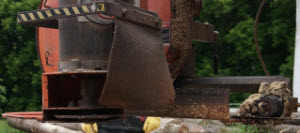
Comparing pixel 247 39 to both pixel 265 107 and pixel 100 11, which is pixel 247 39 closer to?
pixel 265 107

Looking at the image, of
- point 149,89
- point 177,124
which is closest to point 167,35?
point 149,89

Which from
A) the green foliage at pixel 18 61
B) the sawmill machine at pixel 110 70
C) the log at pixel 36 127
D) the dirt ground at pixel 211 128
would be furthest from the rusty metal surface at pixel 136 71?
the green foliage at pixel 18 61

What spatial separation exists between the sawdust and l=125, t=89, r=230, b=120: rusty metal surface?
0.76 feet

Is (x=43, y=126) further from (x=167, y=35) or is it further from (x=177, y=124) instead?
(x=167, y=35)

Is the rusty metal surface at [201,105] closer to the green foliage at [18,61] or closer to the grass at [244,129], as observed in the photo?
the grass at [244,129]

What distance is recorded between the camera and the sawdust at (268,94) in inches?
121

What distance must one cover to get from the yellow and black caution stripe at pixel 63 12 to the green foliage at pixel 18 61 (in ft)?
38.7

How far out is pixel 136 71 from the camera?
239 cm

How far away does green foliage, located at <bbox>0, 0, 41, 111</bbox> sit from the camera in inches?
569

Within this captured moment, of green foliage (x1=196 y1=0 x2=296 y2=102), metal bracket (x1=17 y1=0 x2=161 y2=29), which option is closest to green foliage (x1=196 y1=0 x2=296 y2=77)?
green foliage (x1=196 y1=0 x2=296 y2=102)

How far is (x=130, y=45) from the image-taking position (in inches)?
92.7

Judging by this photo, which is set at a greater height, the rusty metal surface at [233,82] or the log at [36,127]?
the rusty metal surface at [233,82]

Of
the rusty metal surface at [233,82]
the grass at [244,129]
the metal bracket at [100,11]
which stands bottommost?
the grass at [244,129]

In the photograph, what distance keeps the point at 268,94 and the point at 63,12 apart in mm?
1878
